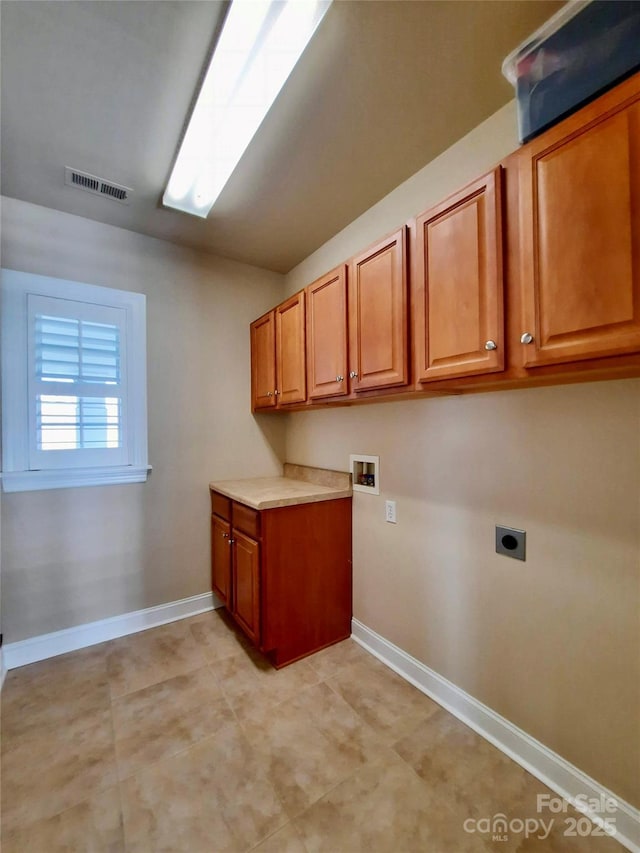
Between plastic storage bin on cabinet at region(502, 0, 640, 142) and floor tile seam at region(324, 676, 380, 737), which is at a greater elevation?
plastic storage bin on cabinet at region(502, 0, 640, 142)

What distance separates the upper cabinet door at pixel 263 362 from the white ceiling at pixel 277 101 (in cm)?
78

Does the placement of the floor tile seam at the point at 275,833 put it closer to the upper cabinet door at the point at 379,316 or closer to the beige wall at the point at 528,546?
the beige wall at the point at 528,546

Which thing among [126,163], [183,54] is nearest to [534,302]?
[183,54]

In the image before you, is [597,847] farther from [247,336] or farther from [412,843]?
[247,336]

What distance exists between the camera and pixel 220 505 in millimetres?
2479

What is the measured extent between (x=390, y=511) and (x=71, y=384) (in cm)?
210

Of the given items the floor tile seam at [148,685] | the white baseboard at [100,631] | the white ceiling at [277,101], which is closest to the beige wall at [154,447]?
the white baseboard at [100,631]

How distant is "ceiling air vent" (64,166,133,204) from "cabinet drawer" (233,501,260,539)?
76.4 inches

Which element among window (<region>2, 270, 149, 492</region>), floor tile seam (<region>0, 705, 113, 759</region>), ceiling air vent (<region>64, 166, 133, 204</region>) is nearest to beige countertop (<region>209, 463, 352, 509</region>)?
window (<region>2, 270, 149, 492</region>)

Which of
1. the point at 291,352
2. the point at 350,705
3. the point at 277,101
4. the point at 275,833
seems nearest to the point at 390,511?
the point at 350,705

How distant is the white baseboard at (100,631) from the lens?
200 cm

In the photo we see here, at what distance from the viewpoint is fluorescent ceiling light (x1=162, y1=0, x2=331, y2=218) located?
110cm

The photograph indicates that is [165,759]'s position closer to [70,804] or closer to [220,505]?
[70,804]

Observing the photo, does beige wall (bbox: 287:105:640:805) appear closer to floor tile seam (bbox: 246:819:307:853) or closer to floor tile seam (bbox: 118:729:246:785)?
floor tile seam (bbox: 246:819:307:853)
